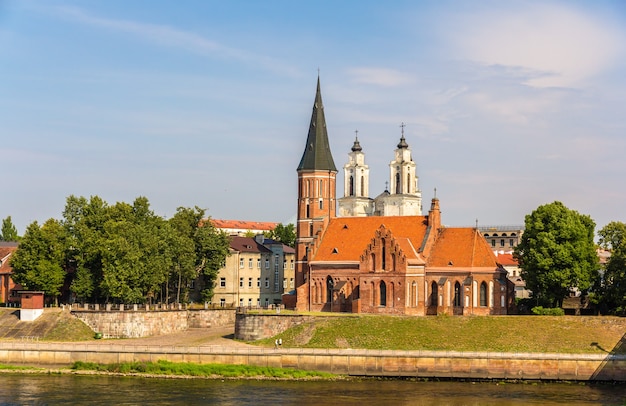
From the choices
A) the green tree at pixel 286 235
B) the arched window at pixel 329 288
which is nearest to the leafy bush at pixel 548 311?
the arched window at pixel 329 288

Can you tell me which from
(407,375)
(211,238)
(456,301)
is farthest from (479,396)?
(211,238)

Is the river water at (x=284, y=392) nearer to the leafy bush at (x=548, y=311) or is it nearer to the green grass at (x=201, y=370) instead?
the green grass at (x=201, y=370)

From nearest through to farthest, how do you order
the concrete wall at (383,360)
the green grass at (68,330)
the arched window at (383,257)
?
the concrete wall at (383,360) < the green grass at (68,330) < the arched window at (383,257)

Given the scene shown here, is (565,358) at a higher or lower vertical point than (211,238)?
lower

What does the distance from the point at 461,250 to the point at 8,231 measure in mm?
102276

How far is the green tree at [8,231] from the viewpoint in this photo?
17590 cm

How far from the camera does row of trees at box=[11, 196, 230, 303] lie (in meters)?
100

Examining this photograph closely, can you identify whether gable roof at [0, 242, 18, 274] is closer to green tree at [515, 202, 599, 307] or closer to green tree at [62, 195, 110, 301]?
green tree at [62, 195, 110, 301]

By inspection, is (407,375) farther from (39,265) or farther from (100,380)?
(39,265)

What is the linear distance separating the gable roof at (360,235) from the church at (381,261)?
106 mm

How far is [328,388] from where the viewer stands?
244 feet

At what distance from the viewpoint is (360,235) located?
108 metres

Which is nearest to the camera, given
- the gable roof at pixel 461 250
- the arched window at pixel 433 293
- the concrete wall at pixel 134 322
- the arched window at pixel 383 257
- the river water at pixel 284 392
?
the river water at pixel 284 392

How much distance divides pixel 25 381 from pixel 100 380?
18.5 feet
